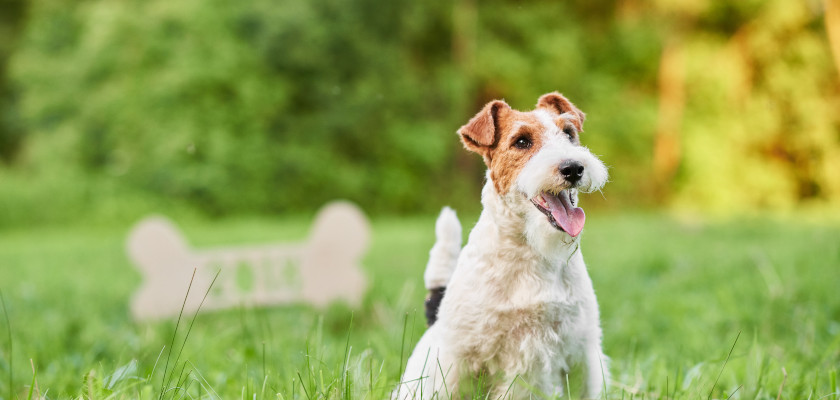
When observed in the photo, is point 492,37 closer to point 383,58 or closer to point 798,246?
point 383,58

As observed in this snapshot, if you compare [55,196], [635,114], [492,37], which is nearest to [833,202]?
[635,114]

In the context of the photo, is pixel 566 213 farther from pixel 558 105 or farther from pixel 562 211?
pixel 558 105

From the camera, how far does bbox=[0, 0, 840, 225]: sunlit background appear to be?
18.8 metres

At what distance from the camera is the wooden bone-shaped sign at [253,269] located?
5.83m

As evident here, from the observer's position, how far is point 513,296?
73.9 inches

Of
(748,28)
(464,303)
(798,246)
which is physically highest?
(748,28)

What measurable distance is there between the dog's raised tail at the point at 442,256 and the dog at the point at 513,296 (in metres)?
0.12

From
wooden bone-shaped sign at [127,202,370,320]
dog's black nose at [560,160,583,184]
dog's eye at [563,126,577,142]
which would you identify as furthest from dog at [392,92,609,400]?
wooden bone-shaped sign at [127,202,370,320]

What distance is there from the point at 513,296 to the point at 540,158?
0.41m

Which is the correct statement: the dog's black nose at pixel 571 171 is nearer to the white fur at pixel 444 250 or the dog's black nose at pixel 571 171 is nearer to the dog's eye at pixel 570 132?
the dog's eye at pixel 570 132

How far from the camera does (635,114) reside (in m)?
18.1

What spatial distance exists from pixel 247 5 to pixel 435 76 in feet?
19.2

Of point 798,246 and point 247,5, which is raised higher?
point 247,5

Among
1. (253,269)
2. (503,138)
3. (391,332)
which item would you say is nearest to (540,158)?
(503,138)
